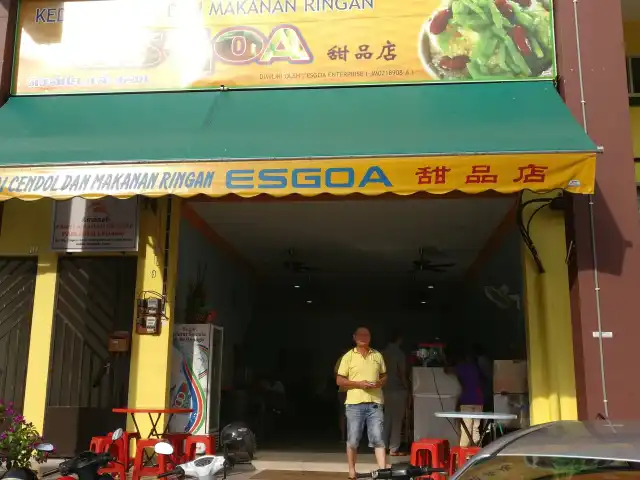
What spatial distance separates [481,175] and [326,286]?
9941 mm

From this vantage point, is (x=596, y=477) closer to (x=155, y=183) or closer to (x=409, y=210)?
(x=155, y=183)

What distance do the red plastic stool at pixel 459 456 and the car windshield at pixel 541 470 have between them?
130 inches

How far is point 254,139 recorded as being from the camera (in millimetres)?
6938

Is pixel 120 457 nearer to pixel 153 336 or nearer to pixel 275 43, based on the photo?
pixel 153 336

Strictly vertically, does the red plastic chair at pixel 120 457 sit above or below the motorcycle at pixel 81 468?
below

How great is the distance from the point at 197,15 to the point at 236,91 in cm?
120

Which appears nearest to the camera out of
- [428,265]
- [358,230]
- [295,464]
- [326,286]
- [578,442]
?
[578,442]

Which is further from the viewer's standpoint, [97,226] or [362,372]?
[97,226]

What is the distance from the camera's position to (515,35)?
794cm

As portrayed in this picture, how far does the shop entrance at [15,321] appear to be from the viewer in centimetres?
846

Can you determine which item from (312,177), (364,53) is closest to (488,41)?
(364,53)

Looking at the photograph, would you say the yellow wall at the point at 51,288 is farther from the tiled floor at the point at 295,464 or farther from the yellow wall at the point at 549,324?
the yellow wall at the point at 549,324

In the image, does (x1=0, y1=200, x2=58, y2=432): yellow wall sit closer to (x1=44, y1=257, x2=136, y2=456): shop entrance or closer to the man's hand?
(x1=44, y1=257, x2=136, y2=456): shop entrance

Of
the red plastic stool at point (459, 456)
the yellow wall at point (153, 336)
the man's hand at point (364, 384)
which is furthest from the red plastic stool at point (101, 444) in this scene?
the red plastic stool at point (459, 456)
